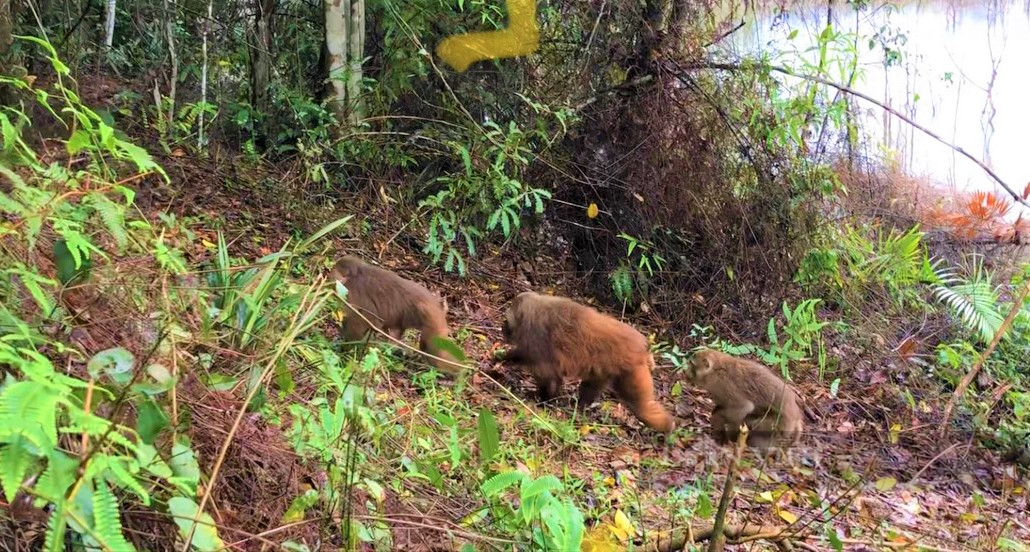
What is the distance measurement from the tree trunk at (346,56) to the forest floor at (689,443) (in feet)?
2.64

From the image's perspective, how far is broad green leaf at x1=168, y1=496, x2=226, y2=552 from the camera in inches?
73.3

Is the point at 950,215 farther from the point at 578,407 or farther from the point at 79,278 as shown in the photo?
the point at 79,278

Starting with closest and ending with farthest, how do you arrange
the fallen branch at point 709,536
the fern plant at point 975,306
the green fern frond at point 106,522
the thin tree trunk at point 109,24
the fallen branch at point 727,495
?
the green fern frond at point 106,522 < the fallen branch at point 727,495 < the fallen branch at point 709,536 < the thin tree trunk at point 109,24 < the fern plant at point 975,306

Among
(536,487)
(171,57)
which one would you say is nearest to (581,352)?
(536,487)

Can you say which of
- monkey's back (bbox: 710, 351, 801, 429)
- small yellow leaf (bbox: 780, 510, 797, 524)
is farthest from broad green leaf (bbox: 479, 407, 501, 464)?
monkey's back (bbox: 710, 351, 801, 429)

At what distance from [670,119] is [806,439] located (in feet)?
10.2

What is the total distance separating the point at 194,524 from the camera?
1.87 m

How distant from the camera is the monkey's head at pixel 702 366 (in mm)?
5258

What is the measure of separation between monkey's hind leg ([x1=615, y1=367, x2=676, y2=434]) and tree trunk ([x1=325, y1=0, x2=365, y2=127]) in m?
3.50

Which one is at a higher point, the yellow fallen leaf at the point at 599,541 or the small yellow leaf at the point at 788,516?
the yellow fallen leaf at the point at 599,541

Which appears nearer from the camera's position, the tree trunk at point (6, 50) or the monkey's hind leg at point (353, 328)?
the tree trunk at point (6, 50)

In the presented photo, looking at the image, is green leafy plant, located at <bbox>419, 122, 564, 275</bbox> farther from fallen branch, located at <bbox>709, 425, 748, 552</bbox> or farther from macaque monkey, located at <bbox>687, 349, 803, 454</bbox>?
fallen branch, located at <bbox>709, 425, 748, 552</bbox>

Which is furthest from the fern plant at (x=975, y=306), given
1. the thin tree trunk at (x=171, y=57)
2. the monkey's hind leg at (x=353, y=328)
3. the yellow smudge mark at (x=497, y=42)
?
the thin tree trunk at (x=171, y=57)

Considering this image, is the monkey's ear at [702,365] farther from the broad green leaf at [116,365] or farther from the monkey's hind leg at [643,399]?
the broad green leaf at [116,365]
